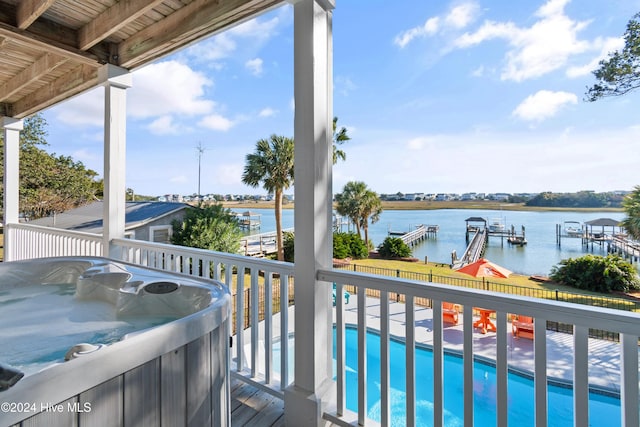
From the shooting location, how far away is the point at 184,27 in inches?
96.1

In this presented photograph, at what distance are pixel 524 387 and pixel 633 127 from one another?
8.67ft

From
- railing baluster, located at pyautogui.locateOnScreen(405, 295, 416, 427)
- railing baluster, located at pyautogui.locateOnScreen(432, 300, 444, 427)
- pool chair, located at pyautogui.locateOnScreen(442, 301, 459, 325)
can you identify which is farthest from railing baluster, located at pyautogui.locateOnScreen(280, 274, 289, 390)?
pool chair, located at pyautogui.locateOnScreen(442, 301, 459, 325)

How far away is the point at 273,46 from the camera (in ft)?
21.0

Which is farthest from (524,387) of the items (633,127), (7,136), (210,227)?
(7,136)

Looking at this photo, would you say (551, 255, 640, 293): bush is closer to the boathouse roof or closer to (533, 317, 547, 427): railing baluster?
the boathouse roof

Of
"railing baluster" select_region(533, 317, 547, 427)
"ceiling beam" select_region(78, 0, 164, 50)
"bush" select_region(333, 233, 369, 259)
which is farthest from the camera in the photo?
"bush" select_region(333, 233, 369, 259)

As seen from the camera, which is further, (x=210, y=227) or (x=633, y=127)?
(x=210, y=227)

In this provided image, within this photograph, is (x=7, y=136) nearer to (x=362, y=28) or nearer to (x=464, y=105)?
(x=362, y=28)

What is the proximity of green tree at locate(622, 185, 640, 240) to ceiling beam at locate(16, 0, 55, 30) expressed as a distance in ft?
13.2

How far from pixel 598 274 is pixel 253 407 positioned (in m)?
2.53

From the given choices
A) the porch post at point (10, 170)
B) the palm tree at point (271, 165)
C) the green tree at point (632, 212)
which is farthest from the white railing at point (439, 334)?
the palm tree at point (271, 165)

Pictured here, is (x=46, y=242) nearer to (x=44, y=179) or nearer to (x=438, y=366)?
(x=438, y=366)

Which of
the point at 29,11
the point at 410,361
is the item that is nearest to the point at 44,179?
the point at 29,11

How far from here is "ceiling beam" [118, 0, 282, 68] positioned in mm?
2090
